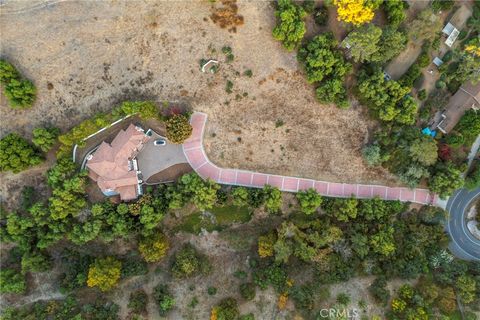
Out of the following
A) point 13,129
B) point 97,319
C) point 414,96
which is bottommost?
point 97,319

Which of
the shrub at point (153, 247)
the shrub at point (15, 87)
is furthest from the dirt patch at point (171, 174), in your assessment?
the shrub at point (15, 87)

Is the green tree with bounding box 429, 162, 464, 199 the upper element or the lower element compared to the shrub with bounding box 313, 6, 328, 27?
lower

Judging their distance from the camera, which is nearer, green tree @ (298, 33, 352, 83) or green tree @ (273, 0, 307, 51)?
green tree @ (273, 0, 307, 51)

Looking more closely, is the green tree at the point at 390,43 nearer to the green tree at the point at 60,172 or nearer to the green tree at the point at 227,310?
the green tree at the point at 227,310

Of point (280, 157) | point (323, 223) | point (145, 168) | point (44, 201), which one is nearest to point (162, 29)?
point (145, 168)

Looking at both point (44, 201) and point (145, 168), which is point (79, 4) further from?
point (44, 201)

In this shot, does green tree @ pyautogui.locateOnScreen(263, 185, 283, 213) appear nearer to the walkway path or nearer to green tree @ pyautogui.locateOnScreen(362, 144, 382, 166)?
the walkway path

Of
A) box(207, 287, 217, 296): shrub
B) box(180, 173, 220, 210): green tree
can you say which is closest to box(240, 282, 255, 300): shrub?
box(207, 287, 217, 296): shrub
